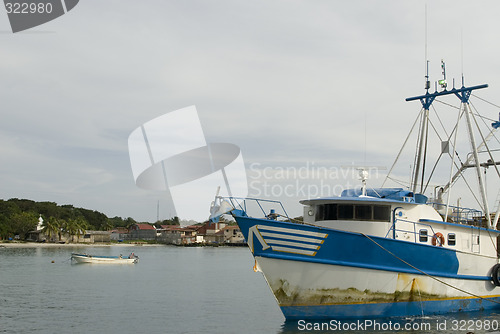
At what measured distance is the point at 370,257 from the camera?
17609mm

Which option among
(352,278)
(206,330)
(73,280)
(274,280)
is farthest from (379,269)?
(73,280)

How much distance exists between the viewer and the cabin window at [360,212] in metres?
18.9

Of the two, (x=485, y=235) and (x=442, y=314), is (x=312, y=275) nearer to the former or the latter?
(x=442, y=314)

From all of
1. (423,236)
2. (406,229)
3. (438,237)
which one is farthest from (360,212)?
(438,237)

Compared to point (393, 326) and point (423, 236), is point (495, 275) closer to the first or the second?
point (423, 236)

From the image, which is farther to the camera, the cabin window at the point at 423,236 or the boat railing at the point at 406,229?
the cabin window at the point at 423,236

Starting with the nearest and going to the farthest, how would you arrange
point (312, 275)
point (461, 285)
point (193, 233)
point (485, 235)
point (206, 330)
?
1. point (312, 275)
2. point (206, 330)
3. point (461, 285)
4. point (485, 235)
5. point (193, 233)

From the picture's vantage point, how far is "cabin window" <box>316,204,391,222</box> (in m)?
18.9

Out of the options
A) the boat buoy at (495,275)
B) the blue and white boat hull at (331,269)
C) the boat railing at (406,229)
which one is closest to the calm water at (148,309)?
the blue and white boat hull at (331,269)

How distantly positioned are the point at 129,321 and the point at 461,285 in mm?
14085

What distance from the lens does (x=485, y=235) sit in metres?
21.7

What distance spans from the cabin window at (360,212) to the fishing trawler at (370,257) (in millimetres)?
39

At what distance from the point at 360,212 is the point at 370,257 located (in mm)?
1998

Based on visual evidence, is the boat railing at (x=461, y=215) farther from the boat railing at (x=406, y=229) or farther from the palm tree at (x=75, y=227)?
the palm tree at (x=75, y=227)
